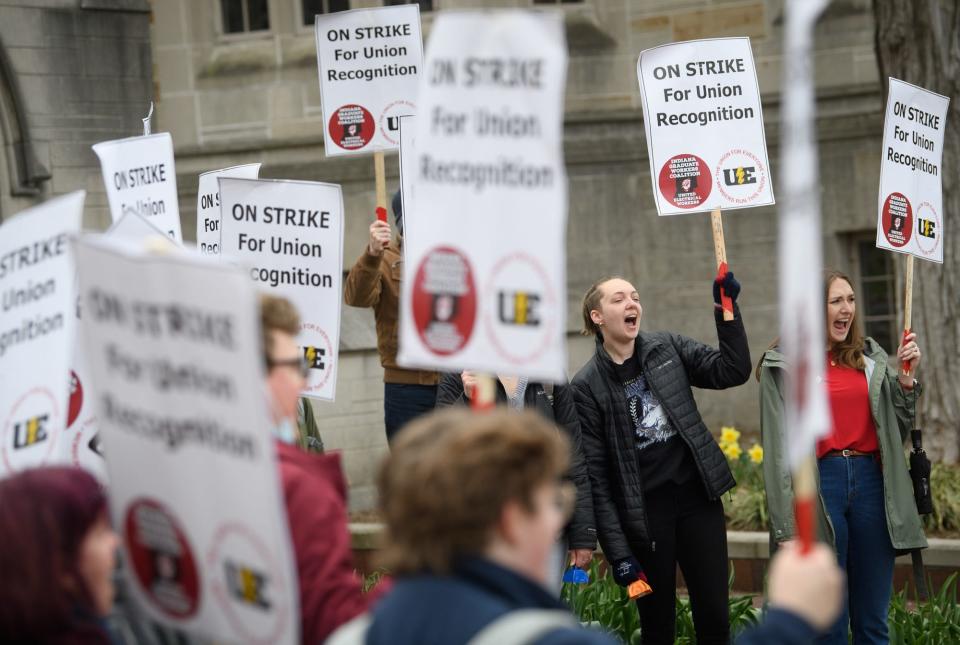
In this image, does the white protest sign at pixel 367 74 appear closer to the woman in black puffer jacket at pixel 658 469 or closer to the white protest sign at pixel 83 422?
the woman in black puffer jacket at pixel 658 469

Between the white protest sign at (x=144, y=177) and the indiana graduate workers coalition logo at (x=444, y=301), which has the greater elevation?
the white protest sign at (x=144, y=177)

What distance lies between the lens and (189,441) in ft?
9.21

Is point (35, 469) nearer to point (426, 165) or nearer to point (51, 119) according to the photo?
point (426, 165)

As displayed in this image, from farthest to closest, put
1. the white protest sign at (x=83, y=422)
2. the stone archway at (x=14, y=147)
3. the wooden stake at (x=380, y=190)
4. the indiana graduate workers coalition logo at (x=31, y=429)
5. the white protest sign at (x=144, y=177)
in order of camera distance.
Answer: the stone archway at (x=14, y=147) < the wooden stake at (x=380, y=190) < the white protest sign at (x=144, y=177) < the white protest sign at (x=83, y=422) < the indiana graduate workers coalition logo at (x=31, y=429)

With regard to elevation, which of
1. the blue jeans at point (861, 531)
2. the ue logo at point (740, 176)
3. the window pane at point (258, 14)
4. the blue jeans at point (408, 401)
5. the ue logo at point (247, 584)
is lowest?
the blue jeans at point (861, 531)

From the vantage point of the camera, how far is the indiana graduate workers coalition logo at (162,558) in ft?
9.48

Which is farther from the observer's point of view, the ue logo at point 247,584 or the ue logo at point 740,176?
the ue logo at point 740,176

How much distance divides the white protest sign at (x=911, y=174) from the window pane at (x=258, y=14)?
335 inches

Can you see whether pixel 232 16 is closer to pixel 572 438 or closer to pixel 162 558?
pixel 572 438

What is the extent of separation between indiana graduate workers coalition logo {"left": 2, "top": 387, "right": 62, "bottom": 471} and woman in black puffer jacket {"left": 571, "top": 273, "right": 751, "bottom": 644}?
9.26 ft

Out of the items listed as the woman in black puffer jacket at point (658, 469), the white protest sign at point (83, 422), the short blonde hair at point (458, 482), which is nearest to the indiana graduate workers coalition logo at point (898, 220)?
the woman in black puffer jacket at point (658, 469)

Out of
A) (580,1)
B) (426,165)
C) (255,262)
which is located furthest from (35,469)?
(580,1)

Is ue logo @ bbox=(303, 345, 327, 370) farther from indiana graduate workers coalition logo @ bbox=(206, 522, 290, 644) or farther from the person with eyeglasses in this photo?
the person with eyeglasses

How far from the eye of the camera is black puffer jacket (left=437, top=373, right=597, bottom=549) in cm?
603
